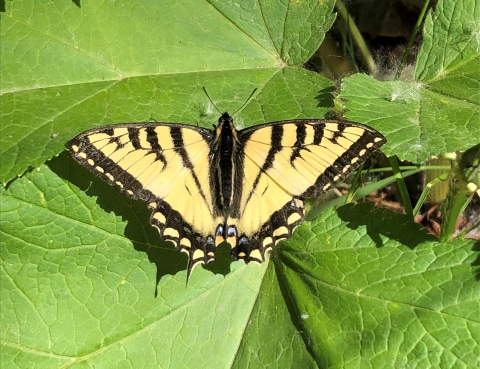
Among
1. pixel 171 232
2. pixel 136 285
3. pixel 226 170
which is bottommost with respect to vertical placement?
pixel 136 285

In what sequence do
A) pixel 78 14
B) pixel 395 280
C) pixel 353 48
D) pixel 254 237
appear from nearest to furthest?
1. pixel 395 280
2. pixel 254 237
3. pixel 78 14
4. pixel 353 48

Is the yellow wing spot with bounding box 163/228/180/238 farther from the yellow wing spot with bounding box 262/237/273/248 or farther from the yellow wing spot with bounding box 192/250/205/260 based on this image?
the yellow wing spot with bounding box 262/237/273/248

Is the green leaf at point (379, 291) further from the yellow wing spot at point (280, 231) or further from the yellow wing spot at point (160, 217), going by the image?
the yellow wing spot at point (160, 217)

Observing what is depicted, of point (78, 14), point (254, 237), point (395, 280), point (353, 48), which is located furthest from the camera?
point (353, 48)

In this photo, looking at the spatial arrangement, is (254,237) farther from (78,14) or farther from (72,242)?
(78,14)

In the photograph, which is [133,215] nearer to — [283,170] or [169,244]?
[169,244]

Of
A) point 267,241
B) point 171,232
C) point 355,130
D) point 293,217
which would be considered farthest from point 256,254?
point 355,130

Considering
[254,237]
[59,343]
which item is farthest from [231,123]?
[59,343]
